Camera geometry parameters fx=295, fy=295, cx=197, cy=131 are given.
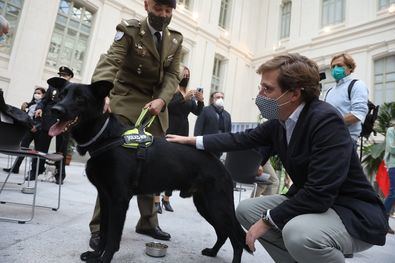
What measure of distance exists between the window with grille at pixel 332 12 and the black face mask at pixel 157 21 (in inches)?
617

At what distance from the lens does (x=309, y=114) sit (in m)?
1.54

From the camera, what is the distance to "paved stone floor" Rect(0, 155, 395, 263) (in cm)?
186

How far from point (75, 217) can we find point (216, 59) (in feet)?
52.4

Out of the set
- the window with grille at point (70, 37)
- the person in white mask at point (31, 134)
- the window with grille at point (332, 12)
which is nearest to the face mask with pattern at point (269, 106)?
the person in white mask at point (31, 134)

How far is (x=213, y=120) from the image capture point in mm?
4797

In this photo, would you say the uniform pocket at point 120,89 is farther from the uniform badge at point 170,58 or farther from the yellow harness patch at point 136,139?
the yellow harness patch at point 136,139

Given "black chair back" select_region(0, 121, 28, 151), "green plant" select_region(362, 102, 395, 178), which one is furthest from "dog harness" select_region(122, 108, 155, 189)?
"green plant" select_region(362, 102, 395, 178)

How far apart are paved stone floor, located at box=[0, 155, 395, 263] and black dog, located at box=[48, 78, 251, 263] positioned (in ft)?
0.91

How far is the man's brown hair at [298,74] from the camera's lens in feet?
5.04

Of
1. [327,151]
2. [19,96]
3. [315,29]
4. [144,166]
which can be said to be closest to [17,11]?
[19,96]

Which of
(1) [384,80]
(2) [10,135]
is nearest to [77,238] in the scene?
(2) [10,135]

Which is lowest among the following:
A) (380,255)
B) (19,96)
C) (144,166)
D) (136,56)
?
(380,255)

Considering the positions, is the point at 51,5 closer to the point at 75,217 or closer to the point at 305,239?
the point at 75,217

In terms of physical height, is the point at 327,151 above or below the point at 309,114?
below
